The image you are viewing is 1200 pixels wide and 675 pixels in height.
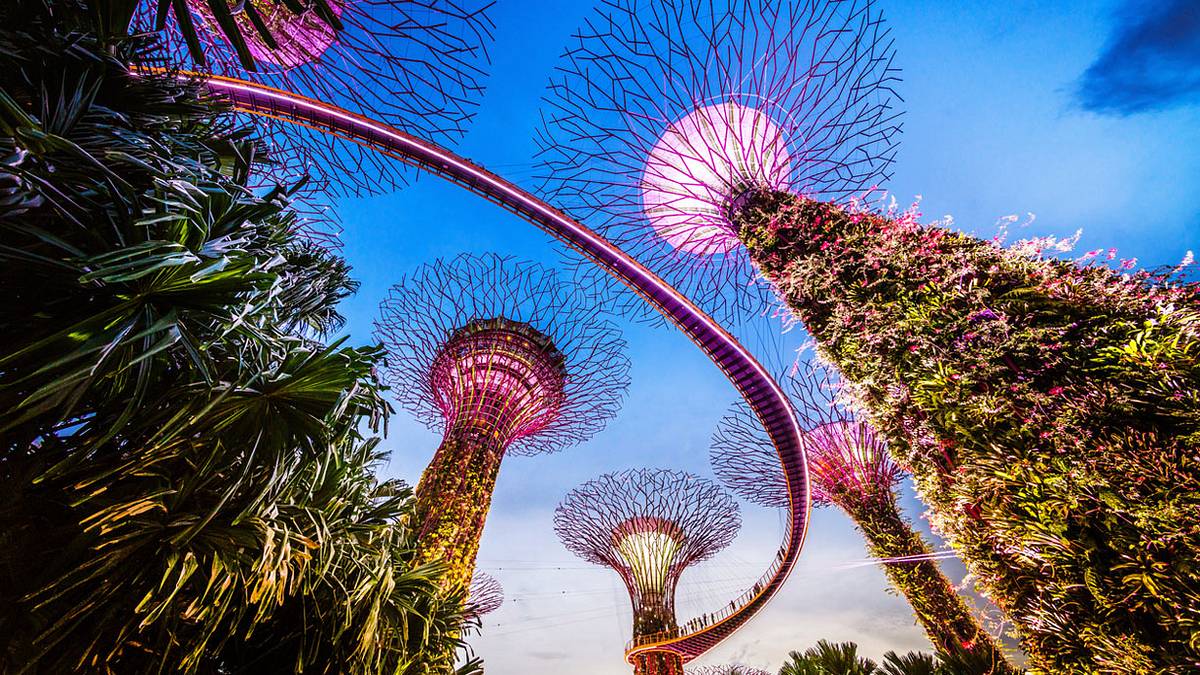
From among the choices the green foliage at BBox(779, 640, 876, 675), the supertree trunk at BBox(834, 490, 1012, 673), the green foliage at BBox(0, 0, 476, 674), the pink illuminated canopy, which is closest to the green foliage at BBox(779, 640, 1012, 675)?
the green foliage at BBox(779, 640, 876, 675)

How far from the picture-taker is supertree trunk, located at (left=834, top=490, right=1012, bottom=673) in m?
6.61

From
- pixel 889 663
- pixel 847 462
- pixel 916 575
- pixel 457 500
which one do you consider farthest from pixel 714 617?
pixel 457 500

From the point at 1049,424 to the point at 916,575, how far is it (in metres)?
7.04

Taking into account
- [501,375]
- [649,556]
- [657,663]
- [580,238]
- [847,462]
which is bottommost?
[657,663]

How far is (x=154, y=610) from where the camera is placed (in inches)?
57.0

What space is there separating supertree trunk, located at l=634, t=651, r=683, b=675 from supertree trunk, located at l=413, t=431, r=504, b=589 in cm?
756

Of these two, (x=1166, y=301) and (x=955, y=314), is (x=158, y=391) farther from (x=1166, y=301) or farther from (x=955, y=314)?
(x=1166, y=301)

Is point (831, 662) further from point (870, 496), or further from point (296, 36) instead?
point (296, 36)

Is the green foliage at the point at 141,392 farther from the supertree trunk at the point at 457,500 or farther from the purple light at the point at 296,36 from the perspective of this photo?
the supertree trunk at the point at 457,500

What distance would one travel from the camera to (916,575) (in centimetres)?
713

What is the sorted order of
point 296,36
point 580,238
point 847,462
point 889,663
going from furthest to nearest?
point 847,462 → point 580,238 → point 889,663 → point 296,36

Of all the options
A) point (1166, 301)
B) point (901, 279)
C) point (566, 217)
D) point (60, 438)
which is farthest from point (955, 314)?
point (566, 217)

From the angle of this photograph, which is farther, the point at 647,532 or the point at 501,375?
the point at 647,532

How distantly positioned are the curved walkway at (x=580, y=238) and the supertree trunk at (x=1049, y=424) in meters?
3.82
